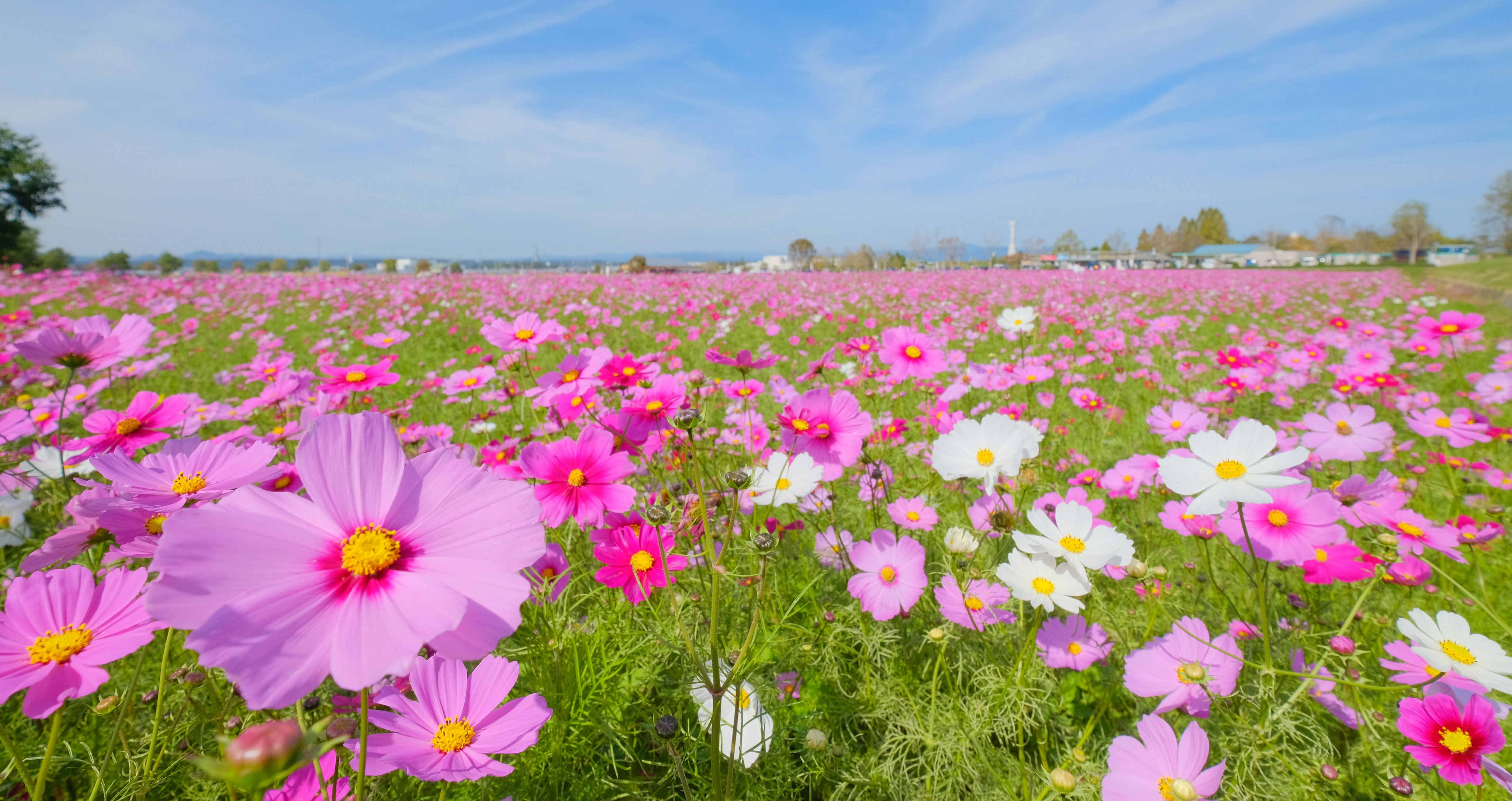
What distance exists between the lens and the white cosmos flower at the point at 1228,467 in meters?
0.70

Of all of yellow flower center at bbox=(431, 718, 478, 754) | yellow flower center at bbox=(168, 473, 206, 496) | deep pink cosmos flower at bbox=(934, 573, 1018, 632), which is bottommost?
deep pink cosmos flower at bbox=(934, 573, 1018, 632)

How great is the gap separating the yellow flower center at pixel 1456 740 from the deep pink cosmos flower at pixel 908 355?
104 centimetres

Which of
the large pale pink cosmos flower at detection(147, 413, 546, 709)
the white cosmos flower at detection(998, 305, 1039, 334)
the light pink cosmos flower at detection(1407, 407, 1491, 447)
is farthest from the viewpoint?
the white cosmos flower at detection(998, 305, 1039, 334)

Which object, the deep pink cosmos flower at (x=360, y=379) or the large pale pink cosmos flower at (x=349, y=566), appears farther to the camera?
the deep pink cosmos flower at (x=360, y=379)

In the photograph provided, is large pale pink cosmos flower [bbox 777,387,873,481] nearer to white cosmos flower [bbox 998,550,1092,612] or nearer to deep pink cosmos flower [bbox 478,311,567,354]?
white cosmos flower [bbox 998,550,1092,612]

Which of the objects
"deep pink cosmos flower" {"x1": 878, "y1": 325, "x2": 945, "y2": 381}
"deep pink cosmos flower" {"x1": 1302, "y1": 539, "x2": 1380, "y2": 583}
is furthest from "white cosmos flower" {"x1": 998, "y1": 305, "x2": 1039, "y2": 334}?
"deep pink cosmos flower" {"x1": 1302, "y1": 539, "x2": 1380, "y2": 583}

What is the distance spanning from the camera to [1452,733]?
823 mm

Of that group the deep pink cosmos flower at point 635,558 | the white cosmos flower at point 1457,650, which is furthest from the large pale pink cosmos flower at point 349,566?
the white cosmos flower at point 1457,650

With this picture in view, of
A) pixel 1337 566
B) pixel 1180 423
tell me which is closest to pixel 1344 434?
pixel 1180 423

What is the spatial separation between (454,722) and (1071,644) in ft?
3.59

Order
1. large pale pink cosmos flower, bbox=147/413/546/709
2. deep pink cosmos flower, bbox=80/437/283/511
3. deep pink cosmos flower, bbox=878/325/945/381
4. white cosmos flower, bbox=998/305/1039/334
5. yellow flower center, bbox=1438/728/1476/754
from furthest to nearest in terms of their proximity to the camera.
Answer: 1. white cosmos flower, bbox=998/305/1039/334
2. deep pink cosmos flower, bbox=878/325/945/381
3. yellow flower center, bbox=1438/728/1476/754
4. deep pink cosmos flower, bbox=80/437/283/511
5. large pale pink cosmos flower, bbox=147/413/546/709

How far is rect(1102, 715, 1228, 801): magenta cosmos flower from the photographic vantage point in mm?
754

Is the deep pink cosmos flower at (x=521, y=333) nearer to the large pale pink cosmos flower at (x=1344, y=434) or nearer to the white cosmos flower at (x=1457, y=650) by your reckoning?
the white cosmos flower at (x=1457, y=650)

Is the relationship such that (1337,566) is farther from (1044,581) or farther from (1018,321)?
(1018,321)
